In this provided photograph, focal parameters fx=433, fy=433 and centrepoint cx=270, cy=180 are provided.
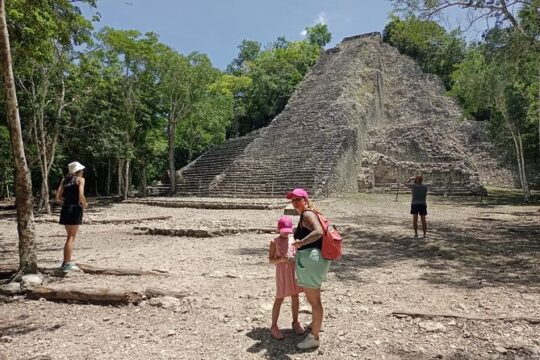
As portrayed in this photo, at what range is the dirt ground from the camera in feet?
12.2

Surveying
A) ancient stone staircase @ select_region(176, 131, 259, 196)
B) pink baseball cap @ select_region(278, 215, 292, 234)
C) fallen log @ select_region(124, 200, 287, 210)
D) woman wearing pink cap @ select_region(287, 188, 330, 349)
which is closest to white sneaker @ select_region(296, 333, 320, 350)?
woman wearing pink cap @ select_region(287, 188, 330, 349)

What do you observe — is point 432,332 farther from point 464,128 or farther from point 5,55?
point 464,128

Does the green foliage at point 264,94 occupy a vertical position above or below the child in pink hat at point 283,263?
above

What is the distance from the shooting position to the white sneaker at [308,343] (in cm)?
367

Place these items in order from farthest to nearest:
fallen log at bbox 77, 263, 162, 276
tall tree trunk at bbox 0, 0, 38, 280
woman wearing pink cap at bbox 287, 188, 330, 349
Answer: fallen log at bbox 77, 263, 162, 276 → tall tree trunk at bbox 0, 0, 38, 280 → woman wearing pink cap at bbox 287, 188, 330, 349

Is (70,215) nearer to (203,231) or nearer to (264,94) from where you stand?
(203,231)

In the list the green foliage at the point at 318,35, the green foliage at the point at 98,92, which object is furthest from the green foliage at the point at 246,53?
the green foliage at the point at 98,92

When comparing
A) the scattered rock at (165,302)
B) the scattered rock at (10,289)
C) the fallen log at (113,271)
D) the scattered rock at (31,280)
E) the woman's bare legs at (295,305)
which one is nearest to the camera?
the woman's bare legs at (295,305)

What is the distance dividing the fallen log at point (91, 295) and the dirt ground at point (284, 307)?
94mm

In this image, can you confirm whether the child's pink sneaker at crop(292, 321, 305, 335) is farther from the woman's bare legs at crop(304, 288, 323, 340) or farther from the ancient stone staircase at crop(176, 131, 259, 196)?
the ancient stone staircase at crop(176, 131, 259, 196)

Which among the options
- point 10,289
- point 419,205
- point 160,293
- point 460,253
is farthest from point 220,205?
point 160,293

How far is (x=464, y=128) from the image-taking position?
103ft

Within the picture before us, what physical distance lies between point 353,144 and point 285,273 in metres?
20.6

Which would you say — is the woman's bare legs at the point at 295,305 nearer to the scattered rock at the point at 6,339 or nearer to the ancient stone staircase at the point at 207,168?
the scattered rock at the point at 6,339
